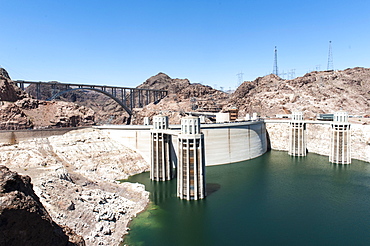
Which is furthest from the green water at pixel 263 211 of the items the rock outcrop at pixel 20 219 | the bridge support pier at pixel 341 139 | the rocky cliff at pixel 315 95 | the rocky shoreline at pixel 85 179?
the rocky cliff at pixel 315 95

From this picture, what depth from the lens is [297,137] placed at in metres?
63.2

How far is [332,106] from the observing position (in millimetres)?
80812

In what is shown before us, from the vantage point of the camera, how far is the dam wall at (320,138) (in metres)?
54.3

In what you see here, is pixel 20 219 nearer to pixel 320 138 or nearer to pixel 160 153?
pixel 160 153

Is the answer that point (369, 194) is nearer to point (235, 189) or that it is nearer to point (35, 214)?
point (235, 189)

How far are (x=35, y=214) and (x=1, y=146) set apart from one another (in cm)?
4006

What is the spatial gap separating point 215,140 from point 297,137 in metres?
24.3

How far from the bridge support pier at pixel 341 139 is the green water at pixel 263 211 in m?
5.67

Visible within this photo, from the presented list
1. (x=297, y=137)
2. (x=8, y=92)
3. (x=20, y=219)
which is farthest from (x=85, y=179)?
(x=297, y=137)

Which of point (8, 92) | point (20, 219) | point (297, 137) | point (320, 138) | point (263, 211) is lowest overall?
point (263, 211)

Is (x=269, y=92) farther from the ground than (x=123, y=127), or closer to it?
farther from the ground

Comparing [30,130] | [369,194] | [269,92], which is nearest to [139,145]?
[30,130]

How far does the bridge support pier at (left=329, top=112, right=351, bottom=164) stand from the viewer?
52.1m

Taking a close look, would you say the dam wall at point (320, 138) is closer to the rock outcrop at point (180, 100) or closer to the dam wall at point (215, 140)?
the dam wall at point (215, 140)
